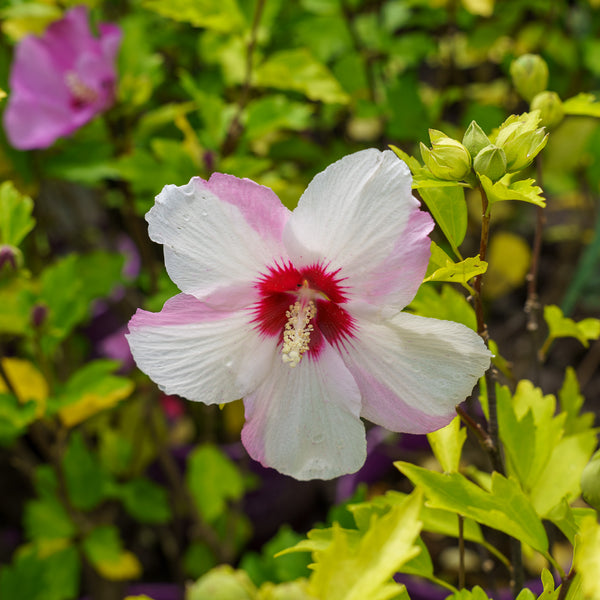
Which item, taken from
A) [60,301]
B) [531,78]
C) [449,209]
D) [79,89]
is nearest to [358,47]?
[79,89]

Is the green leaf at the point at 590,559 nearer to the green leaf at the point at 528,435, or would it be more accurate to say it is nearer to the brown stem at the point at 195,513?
the green leaf at the point at 528,435

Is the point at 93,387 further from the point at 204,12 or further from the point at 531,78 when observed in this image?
the point at 531,78

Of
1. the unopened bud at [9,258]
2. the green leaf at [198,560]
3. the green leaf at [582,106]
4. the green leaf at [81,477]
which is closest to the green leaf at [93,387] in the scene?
the unopened bud at [9,258]

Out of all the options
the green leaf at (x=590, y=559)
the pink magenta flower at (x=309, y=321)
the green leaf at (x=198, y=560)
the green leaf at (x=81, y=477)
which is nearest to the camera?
the green leaf at (x=590, y=559)

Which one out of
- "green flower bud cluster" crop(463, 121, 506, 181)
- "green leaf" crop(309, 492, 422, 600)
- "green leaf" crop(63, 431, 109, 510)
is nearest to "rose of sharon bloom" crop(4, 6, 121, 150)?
"green leaf" crop(63, 431, 109, 510)

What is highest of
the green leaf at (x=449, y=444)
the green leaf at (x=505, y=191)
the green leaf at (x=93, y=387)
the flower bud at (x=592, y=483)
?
the green leaf at (x=505, y=191)

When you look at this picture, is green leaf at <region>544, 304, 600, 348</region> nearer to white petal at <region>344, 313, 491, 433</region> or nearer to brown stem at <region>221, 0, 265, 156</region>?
white petal at <region>344, 313, 491, 433</region>

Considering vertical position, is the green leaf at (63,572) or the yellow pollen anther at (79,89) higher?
the yellow pollen anther at (79,89)
